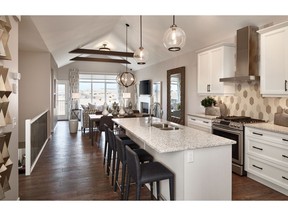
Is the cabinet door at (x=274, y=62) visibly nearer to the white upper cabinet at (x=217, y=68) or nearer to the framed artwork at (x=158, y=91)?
the white upper cabinet at (x=217, y=68)

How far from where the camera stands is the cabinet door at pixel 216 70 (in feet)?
14.4

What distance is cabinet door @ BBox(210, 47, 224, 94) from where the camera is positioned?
4.38 m

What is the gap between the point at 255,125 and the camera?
10.9 feet

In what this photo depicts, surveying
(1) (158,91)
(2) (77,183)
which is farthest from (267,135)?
(1) (158,91)

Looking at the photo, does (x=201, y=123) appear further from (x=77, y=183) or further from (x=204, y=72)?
(x=77, y=183)

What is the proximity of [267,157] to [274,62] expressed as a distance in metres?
1.46

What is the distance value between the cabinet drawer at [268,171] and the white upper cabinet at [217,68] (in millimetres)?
1622

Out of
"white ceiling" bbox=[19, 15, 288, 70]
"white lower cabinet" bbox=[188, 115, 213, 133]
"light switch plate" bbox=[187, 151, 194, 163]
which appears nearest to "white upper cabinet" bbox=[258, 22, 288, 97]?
"white ceiling" bbox=[19, 15, 288, 70]

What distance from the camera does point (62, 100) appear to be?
11344 millimetres

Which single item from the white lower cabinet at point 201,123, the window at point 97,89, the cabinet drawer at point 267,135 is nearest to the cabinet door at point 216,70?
the white lower cabinet at point 201,123

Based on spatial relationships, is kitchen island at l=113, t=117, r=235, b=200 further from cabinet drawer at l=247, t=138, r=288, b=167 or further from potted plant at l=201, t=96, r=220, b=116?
potted plant at l=201, t=96, r=220, b=116

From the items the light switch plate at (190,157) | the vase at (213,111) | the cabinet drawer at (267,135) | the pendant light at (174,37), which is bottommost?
the light switch plate at (190,157)
